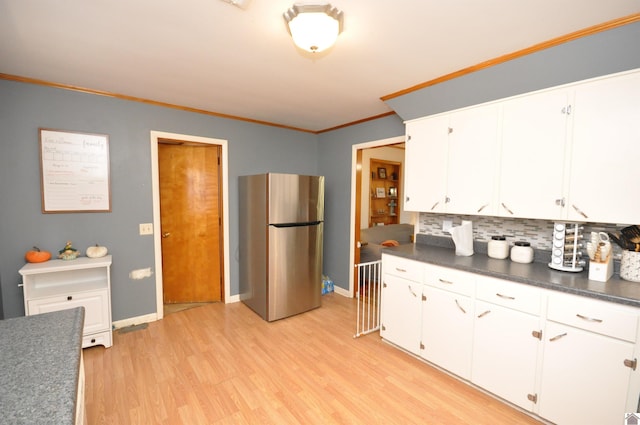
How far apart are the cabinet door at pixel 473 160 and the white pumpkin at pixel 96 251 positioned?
3.23 m

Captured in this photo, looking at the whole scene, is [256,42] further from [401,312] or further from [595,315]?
[595,315]

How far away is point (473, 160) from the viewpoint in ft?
7.34

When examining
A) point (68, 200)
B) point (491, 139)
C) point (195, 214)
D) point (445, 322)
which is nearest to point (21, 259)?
point (68, 200)

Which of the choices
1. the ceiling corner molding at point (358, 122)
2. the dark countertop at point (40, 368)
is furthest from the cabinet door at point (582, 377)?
the ceiling corner molding at point (358, 122)

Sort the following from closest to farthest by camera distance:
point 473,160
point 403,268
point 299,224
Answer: point 473,160 < point 403,268 < point 299,224

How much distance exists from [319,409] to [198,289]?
7.78 ft

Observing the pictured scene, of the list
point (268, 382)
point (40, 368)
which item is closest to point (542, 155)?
point (268, 382)

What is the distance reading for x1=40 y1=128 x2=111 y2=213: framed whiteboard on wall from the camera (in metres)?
2.50

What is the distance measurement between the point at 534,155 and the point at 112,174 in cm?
368

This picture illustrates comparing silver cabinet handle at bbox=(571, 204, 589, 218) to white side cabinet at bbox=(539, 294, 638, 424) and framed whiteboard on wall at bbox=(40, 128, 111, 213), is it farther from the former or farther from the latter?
framed whiteboard on wall at bbox=(40, 128, 111, 213)

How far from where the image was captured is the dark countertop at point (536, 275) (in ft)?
4.88

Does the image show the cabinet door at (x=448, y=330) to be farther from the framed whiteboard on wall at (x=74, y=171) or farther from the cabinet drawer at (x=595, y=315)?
the framed whiteboard on wall at (x=74, y=171)

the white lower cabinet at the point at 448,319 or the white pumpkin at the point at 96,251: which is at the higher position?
the white pumpkin at the point at 96,251

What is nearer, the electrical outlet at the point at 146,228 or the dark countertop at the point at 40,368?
the dark countertop at the point at 40,368
